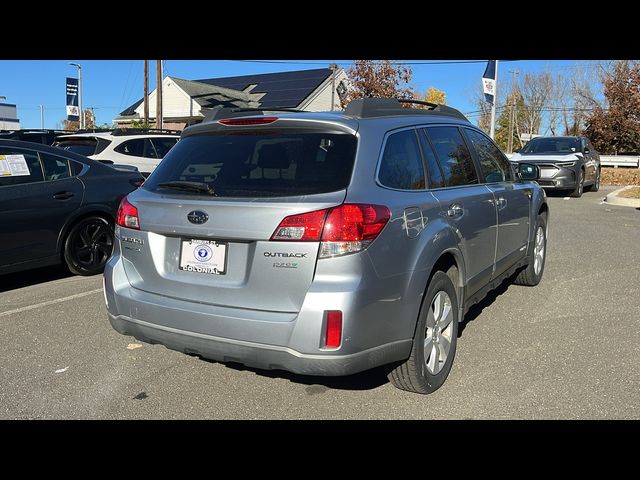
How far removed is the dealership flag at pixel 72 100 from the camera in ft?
126

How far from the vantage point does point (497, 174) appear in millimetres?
4980

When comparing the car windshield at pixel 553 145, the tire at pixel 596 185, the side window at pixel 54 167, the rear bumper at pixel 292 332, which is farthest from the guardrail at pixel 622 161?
the rear bumper at pixel 292 332

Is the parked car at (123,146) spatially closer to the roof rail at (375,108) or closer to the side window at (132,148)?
the side window at (132,148)

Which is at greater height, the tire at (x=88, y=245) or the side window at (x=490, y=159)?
the side window at (x=490, y=159)

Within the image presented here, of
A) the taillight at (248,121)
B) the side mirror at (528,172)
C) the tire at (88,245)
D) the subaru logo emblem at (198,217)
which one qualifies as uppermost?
the taillight at (248,121)

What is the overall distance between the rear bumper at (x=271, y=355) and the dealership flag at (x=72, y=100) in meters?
39.4

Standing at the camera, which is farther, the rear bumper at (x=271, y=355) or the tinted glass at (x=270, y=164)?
the tinted glass at (x=270, y=164)

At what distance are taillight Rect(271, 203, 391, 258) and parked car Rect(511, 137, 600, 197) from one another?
1343cm

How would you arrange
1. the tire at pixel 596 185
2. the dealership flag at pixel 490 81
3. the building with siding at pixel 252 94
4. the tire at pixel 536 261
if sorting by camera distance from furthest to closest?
the building with siding at pixel 252 94 < the dealership flag at pixel 490 81 < the tire at pixel 596 185 < the tire at pixel 536 261

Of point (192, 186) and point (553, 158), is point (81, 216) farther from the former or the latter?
point (553, 158)

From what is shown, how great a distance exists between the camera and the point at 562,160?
1554 centimetres

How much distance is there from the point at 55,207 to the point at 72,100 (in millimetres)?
36972

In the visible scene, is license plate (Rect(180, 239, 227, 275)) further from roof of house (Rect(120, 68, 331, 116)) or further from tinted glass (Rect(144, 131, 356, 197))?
roof of house (Rect(120, 68, 331, 116))
